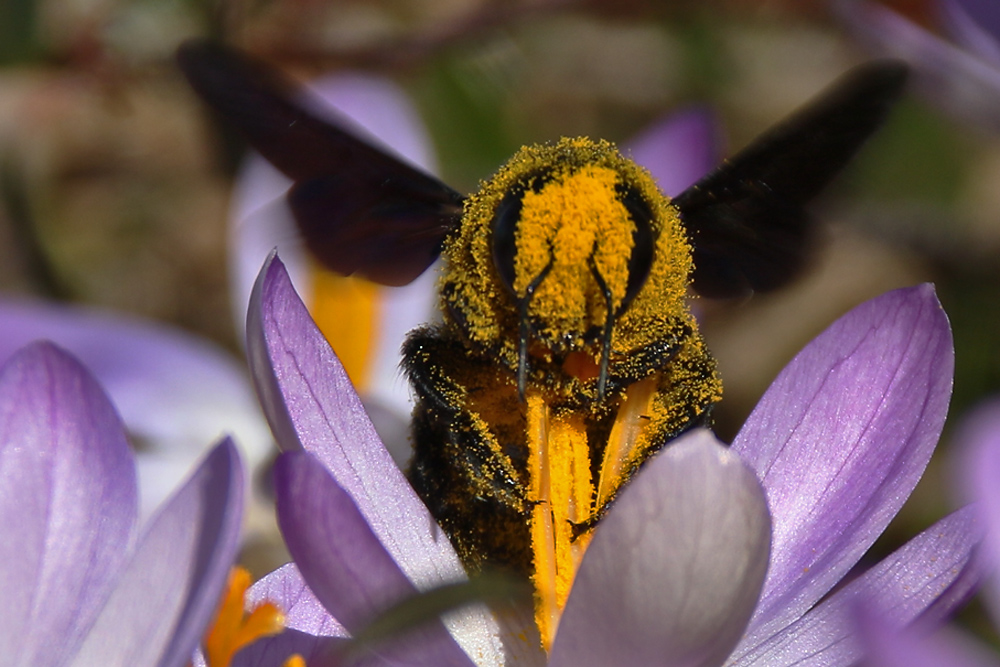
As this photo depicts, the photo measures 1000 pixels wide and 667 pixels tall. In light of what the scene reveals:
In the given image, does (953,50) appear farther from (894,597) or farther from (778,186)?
(894,597)

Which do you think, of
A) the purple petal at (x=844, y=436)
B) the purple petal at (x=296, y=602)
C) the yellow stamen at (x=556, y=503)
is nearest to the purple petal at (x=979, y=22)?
the purple petal at (x=844, y=436)

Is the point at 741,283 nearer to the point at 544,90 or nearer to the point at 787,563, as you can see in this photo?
the point at 787,563

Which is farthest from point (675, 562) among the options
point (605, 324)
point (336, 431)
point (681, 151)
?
point (681, 151)

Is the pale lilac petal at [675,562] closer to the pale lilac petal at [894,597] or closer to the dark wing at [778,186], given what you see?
the pale lilac petal at [894,597]

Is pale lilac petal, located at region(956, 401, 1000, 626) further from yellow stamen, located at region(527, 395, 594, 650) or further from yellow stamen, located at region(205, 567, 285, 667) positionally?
yellow stamen, located at region(205, 567, 285, 667)

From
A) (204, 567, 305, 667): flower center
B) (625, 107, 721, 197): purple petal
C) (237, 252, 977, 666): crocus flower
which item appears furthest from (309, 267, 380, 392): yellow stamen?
(204, 567, 305, 667): flower center

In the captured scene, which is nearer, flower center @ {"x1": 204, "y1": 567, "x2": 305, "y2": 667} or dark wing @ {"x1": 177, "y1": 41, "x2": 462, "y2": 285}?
flower center @ {"x1": 204, "y1": 567, "x2": 305, "y2": 667}
